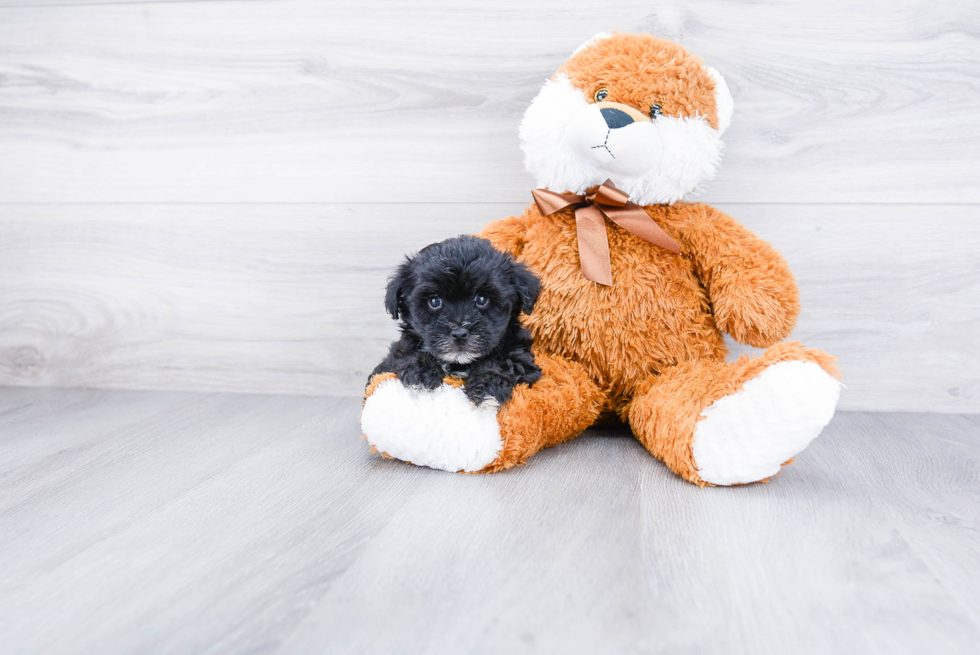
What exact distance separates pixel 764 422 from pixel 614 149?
1.47 ft

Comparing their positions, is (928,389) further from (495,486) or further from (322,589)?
(322,589)

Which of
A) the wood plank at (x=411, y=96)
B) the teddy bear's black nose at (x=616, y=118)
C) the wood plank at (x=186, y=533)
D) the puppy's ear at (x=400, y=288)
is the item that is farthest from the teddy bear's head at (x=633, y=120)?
the wood plank at (x=186, y=533)

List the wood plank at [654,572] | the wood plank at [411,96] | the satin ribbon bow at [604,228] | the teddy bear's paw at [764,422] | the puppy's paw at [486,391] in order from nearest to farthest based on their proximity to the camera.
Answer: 1. the wood plank at [654,572]
2. the teddy bear's paw at [764,422]
3. the puppy's paw at [486,391]
4. the satin ribbon bow at [604,228]
5. the wood plank at [411,96]

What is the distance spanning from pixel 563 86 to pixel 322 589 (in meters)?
0.83

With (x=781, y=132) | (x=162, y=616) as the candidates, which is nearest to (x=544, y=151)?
(x=781, y=132)

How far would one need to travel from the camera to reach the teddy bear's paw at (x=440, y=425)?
0.93 m

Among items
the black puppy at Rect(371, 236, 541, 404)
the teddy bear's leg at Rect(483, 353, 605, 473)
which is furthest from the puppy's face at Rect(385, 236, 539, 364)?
the teddy bear's leg at Rect(483, 353, 605, 473)

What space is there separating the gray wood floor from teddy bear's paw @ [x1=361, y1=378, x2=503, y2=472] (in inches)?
1.4

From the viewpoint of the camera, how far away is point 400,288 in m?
0.94

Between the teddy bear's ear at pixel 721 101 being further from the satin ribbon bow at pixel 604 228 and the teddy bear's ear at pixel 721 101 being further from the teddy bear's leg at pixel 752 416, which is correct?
the teddy bear's leg at pixel 752 416

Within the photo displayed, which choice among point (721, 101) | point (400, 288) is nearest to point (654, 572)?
point (400, 288)

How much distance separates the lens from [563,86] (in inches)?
42.5

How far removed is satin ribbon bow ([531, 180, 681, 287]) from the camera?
1052 millimetres

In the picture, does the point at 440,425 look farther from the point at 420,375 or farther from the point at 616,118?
the point at 616,118
